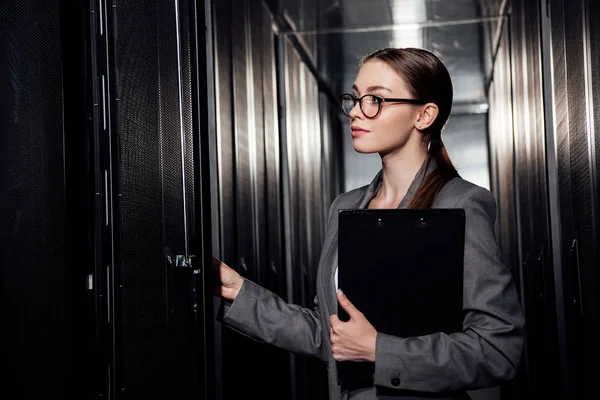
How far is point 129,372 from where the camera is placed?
1.71 metres

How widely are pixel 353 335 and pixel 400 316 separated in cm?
10

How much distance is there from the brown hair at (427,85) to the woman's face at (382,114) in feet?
0.06

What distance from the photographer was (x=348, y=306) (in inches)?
58.6

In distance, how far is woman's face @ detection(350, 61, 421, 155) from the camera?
1687 millimetres

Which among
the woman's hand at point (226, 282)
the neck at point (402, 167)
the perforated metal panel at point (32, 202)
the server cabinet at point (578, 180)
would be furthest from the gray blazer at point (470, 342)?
the server cabinet at point (578, 180)

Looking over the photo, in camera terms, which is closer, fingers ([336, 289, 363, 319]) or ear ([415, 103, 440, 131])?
fingers ([336, 289, 363, 319])

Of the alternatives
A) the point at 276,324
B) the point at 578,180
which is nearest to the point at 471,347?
the point at 276,324

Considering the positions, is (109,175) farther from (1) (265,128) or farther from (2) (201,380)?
(1) (265,128)

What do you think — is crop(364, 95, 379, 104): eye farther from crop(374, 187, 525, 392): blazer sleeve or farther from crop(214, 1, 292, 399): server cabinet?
crop(214, 1, 292, 399): server cabinet

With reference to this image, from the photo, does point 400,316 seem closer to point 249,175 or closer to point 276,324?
point 276,324

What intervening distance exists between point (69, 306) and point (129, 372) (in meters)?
0.20

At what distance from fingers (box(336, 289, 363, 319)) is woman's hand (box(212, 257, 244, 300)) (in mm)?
428

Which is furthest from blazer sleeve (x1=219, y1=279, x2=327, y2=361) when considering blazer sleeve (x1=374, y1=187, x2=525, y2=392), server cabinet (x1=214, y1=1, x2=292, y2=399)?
server cabinet (x1=214, y1=1, x2=292, y2=399)

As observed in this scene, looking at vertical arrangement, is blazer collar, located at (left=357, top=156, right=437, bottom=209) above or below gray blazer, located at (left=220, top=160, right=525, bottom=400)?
above
